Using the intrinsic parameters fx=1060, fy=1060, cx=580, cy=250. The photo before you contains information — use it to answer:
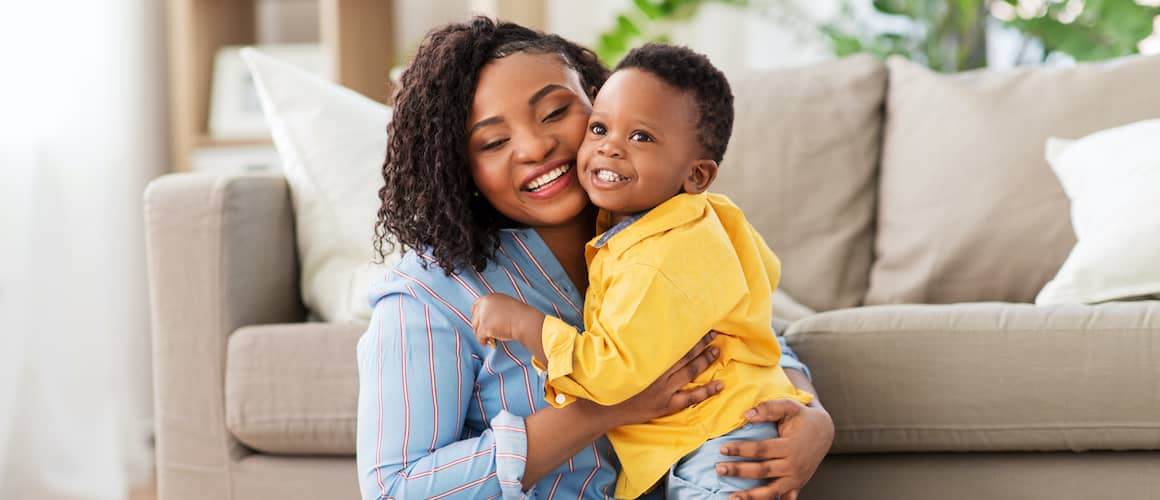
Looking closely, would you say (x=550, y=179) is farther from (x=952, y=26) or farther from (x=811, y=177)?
(x=952, y=26)

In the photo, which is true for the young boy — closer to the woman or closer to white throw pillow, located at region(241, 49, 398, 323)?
the woman

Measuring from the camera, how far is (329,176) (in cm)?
178

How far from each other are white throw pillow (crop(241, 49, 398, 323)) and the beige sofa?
0.16ft

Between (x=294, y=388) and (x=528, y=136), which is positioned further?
(x=294, y=388)

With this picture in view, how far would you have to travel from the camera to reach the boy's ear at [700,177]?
43.1 inches

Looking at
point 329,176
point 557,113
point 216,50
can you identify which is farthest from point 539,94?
point 216,50

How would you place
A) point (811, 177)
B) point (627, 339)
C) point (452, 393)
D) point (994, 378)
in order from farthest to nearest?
point (811, 177), point (994, 378), point (452, 393), point (627, 339)

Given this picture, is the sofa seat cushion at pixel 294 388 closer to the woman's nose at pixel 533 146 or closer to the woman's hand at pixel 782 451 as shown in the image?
the woman's nose at pixel 533 146

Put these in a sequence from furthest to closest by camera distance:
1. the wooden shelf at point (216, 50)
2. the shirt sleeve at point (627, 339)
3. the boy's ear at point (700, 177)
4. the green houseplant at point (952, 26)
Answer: the wooden shelf at point (216, 50), the green houseplant at point (952, 26), the boy's ear at point (700, 177), the shirt sleeve at point (627, 339)

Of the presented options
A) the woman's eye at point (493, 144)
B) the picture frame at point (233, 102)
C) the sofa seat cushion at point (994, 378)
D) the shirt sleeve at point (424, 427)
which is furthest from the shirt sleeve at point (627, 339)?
the picture frame at point (233, 102)

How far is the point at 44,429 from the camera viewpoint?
2484 millimetres

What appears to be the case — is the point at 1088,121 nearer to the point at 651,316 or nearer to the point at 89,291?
the point at 651,316

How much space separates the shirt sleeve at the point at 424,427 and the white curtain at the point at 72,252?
1686mm

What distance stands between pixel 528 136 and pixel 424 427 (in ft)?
1.05
